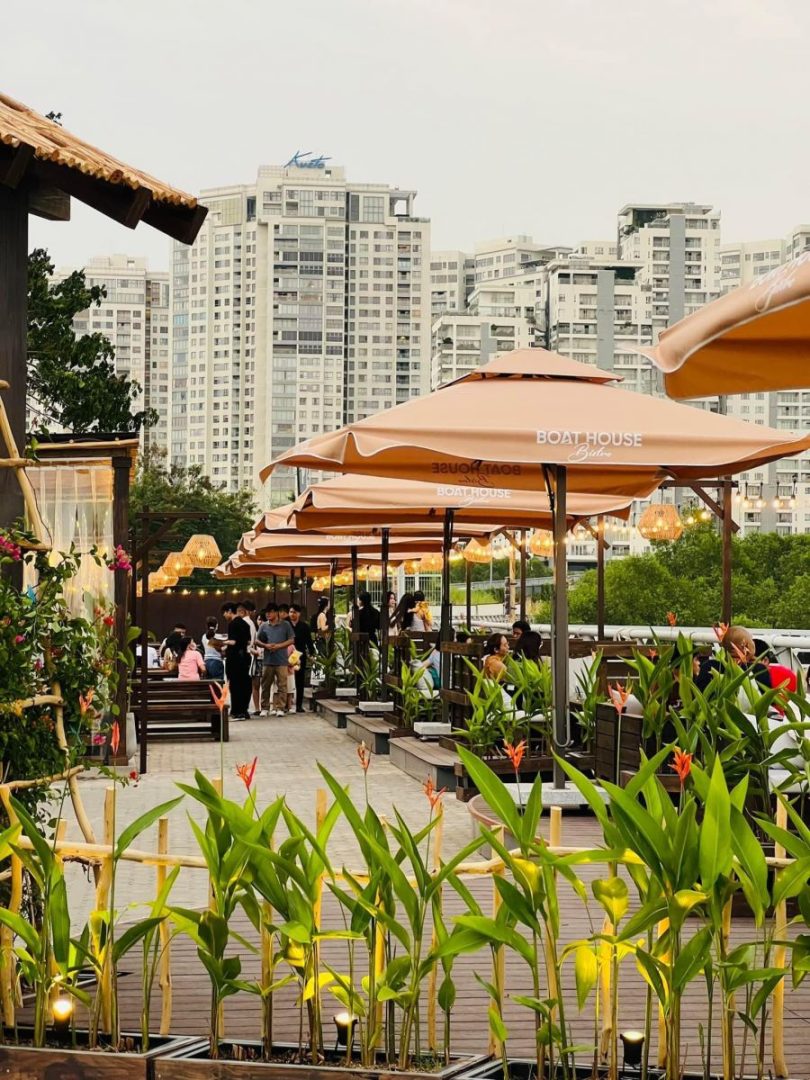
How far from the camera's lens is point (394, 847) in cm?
755

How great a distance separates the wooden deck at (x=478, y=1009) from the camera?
445 cm

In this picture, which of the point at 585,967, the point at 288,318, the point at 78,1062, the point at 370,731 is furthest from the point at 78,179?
the point at 288,318

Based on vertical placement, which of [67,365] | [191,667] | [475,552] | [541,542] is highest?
[67,365]

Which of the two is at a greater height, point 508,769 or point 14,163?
point 14,163

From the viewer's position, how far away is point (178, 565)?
33688mm

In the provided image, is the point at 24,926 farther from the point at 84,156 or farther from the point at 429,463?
the point at 429,463

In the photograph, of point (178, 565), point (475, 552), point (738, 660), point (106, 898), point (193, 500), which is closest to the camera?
point (106, 898)

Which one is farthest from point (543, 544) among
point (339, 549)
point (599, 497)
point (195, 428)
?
point (195, 428)

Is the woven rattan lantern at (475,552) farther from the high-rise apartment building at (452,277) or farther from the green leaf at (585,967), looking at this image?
the high-rise apartment building at (452,277)

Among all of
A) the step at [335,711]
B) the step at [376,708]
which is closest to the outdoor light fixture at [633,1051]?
the step at [376,708]

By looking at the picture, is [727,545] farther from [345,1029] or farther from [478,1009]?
[345,1029]

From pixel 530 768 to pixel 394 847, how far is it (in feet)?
9.17

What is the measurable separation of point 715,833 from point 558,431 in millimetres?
5295

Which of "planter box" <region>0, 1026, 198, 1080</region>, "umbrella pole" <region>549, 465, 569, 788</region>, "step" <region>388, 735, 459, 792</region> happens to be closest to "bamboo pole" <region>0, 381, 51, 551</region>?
"planter box" <region>0, 1026, 198, 1080</region>
